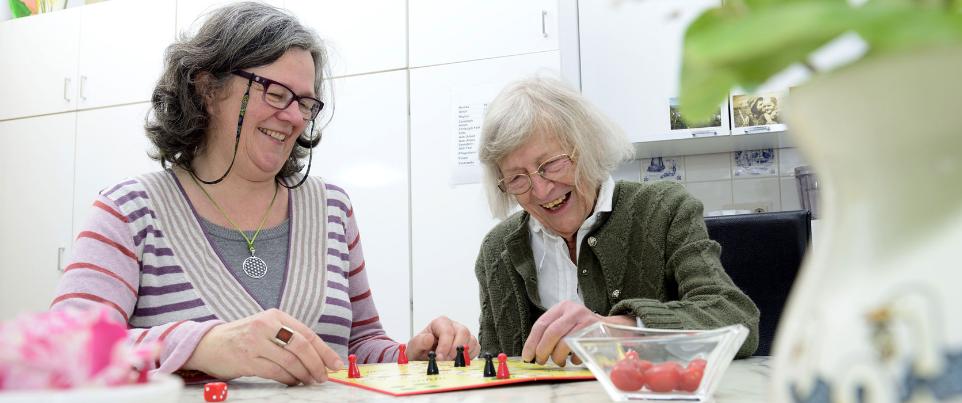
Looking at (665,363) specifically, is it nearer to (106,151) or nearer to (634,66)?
(634,66)

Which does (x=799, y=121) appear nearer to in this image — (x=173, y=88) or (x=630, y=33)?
(x=173, y=88)

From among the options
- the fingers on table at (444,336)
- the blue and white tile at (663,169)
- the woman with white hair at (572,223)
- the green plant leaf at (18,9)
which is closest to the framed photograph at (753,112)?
the blue and white tile at (663,169)

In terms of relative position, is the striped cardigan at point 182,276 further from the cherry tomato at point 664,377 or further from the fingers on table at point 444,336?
the cherry tomato at point 664,377

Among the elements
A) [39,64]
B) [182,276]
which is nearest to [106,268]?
[182,276]

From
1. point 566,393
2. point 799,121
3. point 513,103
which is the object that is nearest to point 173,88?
point 513,103

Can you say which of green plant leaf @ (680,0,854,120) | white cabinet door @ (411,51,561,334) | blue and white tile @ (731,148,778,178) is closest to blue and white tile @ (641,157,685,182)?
blue and white tile @ (731,148,778,178)

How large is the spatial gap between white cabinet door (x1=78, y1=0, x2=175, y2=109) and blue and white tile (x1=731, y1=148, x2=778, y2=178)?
247 cm

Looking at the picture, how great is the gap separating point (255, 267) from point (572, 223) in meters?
0.66

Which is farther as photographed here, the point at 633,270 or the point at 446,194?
the point at 446,194

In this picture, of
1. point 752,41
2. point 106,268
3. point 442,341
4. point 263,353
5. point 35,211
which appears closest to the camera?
point 752,41

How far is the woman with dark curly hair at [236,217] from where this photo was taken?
51.1 inches

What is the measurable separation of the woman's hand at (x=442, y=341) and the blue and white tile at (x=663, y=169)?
199 cm

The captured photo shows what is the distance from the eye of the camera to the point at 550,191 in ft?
5.34

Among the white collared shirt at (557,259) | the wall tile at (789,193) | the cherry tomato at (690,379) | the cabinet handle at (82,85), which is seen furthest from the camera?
the cabinet handle at (82,85)
